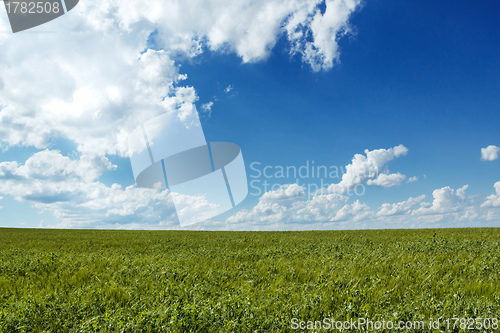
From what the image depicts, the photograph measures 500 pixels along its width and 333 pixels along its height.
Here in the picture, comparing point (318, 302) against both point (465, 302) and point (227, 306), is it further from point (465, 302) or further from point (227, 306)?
point (465, 302)

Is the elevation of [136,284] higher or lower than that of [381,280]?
higher

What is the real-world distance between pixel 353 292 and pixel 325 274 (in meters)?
1.86

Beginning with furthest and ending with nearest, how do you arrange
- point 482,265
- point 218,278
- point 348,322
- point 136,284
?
point 482,265, point 218,278, point 136,284, point 348,322

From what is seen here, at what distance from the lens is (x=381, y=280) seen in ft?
24.6

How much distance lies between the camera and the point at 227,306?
5543mm

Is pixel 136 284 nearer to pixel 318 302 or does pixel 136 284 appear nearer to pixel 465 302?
pixel 318 302

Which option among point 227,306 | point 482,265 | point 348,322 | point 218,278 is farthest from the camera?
point 482,265

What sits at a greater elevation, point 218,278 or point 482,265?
point 218,278

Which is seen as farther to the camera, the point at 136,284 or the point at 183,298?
the point at 136,284

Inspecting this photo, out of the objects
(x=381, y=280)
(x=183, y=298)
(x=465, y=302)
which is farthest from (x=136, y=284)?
(x=465, y=302)

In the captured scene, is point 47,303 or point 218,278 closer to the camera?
point 47,303

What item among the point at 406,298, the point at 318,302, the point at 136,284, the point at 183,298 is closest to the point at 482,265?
the point at 406,298

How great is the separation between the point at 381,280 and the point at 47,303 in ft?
25.8

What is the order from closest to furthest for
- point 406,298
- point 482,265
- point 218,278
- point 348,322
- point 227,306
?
point 348,322
point 227,306
point 406,298
point 218,278
point 482,265
